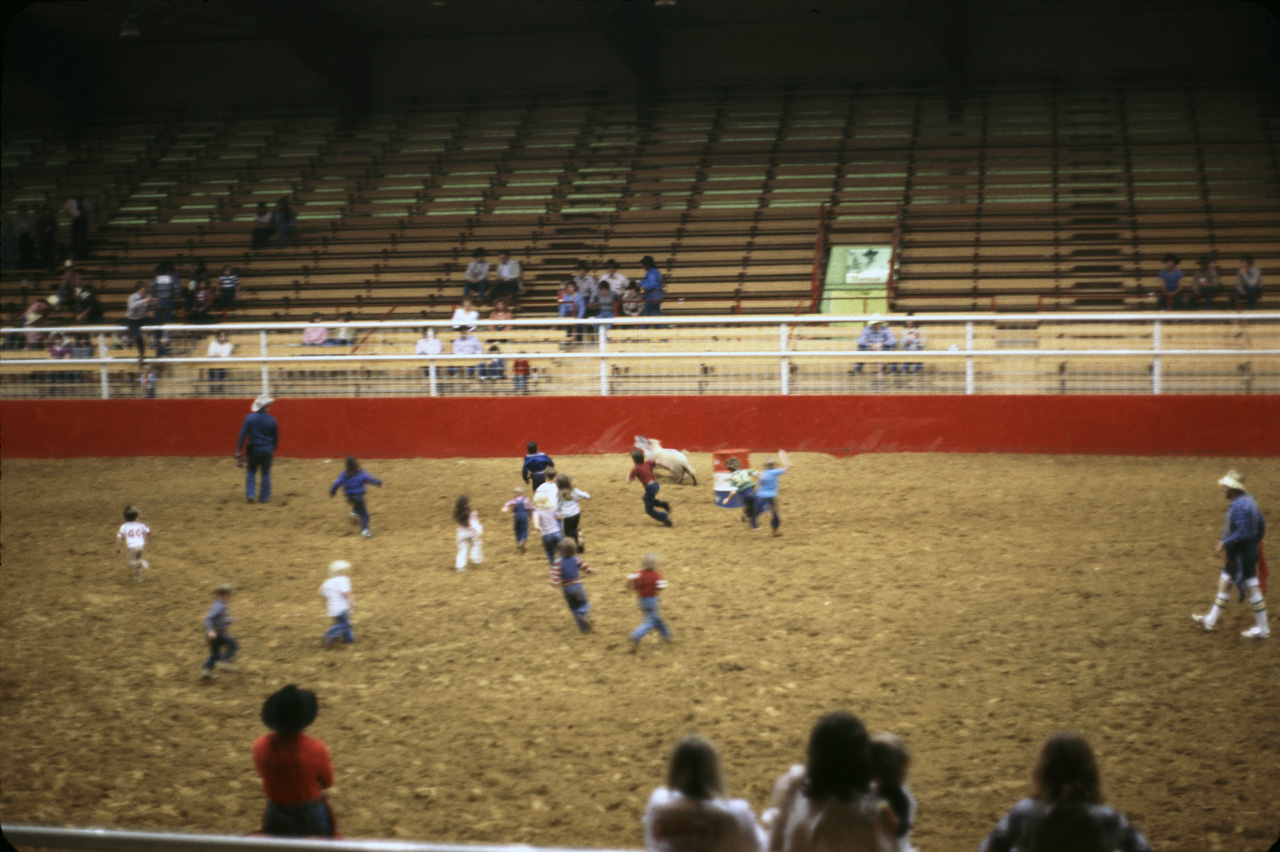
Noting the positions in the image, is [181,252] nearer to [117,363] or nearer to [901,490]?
[117,363]

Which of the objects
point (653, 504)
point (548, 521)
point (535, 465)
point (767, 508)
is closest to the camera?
point (548, 521)

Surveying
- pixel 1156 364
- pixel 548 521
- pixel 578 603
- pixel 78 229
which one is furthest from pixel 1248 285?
pixel 78 229

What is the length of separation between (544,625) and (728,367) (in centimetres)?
744

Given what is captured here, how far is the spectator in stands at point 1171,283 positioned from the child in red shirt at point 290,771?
741 inches

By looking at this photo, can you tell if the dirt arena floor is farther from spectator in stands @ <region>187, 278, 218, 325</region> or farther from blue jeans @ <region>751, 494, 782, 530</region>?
spectator in stands @ <region>187, 278, 218, 325</region>

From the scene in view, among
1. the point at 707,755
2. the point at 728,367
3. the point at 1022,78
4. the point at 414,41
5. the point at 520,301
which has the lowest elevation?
the point at 707,755

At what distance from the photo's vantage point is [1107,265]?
70.2 ft

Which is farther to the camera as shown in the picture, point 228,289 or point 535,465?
point 228,289

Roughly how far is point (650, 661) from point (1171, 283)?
51.6ft

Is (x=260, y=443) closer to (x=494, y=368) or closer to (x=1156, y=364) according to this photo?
(x=494, y=368)

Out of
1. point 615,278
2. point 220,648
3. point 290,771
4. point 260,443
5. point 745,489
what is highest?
point 615,278

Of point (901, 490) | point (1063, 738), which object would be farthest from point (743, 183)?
point (1063, 738)

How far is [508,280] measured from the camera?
22.1 m

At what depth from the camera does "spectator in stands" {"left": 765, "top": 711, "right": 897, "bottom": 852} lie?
339 centimetres
